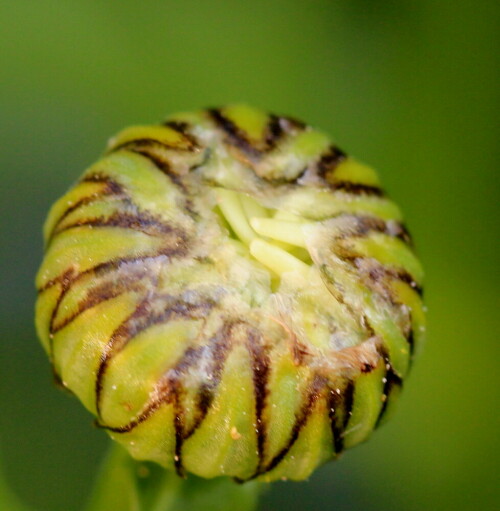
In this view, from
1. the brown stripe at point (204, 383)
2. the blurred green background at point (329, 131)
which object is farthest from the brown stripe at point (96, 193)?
the blurred green background at point (329, 131)

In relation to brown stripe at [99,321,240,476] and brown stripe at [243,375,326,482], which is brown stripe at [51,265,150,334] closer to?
brown stripe at [99,321,240,476]

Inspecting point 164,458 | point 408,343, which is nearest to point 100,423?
point 164,458

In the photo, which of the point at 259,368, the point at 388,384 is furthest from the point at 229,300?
the point at 388,384

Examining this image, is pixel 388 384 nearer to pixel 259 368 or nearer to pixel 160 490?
pixel 259 368

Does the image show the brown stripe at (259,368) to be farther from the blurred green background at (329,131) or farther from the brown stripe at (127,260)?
the blurred green background at (329,131)

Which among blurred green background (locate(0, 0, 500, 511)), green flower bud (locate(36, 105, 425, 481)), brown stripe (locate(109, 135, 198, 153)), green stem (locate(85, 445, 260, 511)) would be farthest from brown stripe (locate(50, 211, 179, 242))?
blurred green background (locate(0, 0, 500, 511))

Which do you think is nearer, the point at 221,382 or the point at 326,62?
the point at 221,382

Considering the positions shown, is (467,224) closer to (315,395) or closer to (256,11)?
(256,11)
